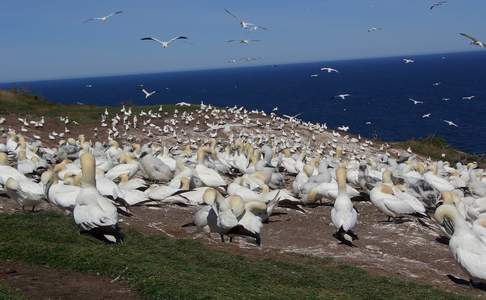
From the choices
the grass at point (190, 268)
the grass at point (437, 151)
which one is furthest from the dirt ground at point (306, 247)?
the grass at point (437, 151)

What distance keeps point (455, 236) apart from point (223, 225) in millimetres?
4223

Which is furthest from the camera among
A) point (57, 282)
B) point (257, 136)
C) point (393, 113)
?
point (393, 113)

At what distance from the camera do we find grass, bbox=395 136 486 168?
4008 centimetres

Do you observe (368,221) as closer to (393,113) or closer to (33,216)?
(33,216)

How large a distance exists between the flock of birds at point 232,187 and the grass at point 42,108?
4054 mm

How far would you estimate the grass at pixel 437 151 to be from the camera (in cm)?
4008

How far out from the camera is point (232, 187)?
16.6 metres

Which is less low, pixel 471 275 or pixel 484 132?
pixel 471 275

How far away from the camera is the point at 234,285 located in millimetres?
9625

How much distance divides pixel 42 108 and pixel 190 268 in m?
33.2

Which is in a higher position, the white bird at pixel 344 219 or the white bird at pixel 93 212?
the white bird at pixel 93 212

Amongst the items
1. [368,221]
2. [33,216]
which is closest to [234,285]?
[33,216]

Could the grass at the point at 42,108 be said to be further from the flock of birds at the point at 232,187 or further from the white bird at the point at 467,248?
the white bird at the point at 467,248

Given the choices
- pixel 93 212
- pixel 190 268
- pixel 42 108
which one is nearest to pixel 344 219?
pixel 190 268
